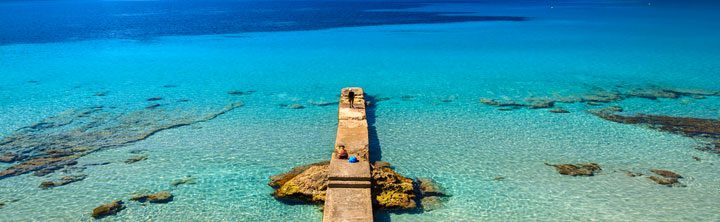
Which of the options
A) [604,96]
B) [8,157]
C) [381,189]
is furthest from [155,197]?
[604,96]

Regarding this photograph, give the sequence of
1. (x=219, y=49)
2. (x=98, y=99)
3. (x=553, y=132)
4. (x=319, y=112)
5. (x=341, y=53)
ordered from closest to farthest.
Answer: (x=553, y=132) → (x=319, y=112) → (x=98, y=99) → (x=341, y=53) → (x=219, y=49)

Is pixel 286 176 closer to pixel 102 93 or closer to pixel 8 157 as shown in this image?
pixel 8 157

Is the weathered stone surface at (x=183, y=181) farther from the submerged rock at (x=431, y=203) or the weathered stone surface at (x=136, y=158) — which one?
the submerged rock at (x=431, y=203)

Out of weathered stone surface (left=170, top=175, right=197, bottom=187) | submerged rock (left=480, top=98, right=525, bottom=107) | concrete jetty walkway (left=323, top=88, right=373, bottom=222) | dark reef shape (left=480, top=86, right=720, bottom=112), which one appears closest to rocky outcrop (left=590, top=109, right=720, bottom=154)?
dark reef shape (left=480, top=86, right=720, bottom=112)

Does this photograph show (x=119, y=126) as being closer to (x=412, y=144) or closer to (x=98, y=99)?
(x=98, y=99)

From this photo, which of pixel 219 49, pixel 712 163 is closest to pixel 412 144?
pixel 712 163

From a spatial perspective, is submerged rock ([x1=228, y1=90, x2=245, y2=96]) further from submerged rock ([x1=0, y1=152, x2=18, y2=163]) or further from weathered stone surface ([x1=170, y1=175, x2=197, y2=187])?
weathered stone surface ([x1=170, y1=175, x2=197, y2=187])

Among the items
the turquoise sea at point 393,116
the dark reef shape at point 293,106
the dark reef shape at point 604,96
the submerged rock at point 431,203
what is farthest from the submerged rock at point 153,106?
the submerged rock at point 431,203
